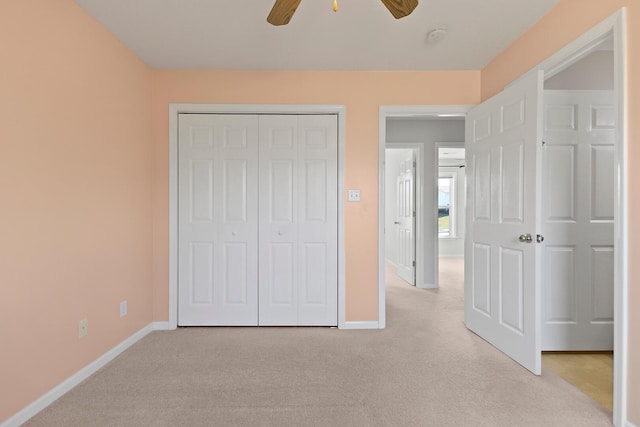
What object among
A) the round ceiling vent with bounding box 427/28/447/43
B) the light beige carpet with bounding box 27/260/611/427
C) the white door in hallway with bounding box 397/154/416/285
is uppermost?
the round ceiling vent with bounding box 427/28/447/43

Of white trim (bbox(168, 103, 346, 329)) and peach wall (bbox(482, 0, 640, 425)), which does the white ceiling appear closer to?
peach wall (bbox(482, 0, 640, 425))

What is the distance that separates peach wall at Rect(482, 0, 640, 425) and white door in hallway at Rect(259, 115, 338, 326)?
1710 millimetres

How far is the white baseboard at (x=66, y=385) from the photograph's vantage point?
1762mm

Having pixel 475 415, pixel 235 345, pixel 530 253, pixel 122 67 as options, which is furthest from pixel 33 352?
pixel 530 253

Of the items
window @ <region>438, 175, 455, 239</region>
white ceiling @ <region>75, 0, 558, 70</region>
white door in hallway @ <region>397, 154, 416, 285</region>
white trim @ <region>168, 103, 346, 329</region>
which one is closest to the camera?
white ceiling @ <region>75, 0, 558, 70</region>

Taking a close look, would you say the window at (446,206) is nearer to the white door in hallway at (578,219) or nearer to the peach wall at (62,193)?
the white door in hallway at (578,219)

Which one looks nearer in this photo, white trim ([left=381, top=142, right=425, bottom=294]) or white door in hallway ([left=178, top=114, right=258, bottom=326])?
white door in hallway ([left=178, top=114, right=258, bottom=326])

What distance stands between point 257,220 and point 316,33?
1660 mm

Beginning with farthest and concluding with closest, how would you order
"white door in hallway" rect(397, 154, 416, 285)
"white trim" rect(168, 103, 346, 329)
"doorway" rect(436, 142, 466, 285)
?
"doorway" rect(436, 142, 466, 285)
"white door in hallway" rect(397, 154, 416, 285)
"white trim" rect(168, 103, 346, 329)

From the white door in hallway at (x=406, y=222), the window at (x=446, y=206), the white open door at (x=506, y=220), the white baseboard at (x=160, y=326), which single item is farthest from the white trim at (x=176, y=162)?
the window at (x=446, y=206)

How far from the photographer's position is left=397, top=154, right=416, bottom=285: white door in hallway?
16.9 feet

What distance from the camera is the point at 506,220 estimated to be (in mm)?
2553

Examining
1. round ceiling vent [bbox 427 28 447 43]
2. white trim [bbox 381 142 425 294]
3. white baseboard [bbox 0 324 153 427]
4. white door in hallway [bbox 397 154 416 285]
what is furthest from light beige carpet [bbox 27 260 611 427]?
round ceiling vent [bbox 427 28 447 43]

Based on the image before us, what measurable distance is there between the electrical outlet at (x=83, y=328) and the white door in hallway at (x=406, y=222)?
13.4ft
